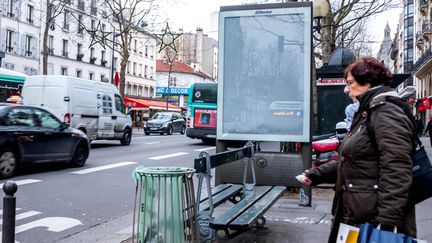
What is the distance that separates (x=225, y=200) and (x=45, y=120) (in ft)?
24.4

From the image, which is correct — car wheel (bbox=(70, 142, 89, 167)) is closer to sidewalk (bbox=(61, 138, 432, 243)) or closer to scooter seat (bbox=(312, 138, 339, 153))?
sidewalk (bbox=(61, 138, 432, 243))

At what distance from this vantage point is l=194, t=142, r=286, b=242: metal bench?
4.26 m

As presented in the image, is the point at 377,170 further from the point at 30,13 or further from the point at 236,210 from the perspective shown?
the point at 30,13

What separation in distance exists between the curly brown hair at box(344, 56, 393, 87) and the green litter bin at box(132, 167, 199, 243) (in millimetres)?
1532

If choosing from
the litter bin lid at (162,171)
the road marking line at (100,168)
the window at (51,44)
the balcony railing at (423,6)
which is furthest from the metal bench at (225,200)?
the balcony railing at (423,6)

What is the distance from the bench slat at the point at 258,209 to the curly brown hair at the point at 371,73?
1.80 meters

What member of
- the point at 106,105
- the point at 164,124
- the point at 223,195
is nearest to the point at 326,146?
the point at 223,195

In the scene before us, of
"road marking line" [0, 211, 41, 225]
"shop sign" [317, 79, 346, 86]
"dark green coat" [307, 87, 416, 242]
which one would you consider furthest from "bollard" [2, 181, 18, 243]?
"shop sign" [317, 79, 346, 86]

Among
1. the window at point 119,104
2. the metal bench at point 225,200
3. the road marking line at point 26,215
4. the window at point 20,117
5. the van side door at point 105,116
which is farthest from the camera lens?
the window at point 119,104

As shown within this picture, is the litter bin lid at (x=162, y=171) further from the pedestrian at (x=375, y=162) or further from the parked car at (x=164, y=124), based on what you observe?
Answer: the parked car at (x=164, y=124)

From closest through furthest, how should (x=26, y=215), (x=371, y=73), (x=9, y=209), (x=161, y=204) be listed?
(x=371, y=73) < (x=161, y=204) < (x=9, y=209) < (x=26, y=215)

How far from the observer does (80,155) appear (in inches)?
512

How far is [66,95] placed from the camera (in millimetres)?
17547

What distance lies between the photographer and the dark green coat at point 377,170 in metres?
2.81
